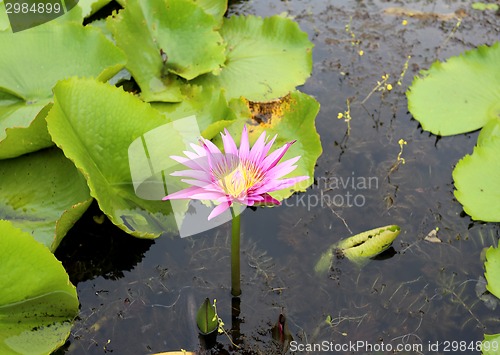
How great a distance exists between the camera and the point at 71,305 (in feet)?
8.01

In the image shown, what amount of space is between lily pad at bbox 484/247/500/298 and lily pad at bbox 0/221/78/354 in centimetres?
192

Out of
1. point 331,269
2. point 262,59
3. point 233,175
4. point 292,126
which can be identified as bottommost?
point 331,269

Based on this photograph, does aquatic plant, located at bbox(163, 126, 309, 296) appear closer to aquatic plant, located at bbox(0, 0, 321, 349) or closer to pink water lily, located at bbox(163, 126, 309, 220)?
pink water lily, located at bbox(163, 126, 309, 220)

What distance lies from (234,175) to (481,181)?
156 cm

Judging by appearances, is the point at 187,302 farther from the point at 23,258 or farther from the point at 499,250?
the point at 499,250

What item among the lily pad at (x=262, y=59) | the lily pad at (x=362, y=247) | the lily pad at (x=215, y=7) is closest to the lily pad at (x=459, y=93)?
the lily pad at (x=262, y=59)

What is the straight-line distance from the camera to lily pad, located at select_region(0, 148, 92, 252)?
8.69ft

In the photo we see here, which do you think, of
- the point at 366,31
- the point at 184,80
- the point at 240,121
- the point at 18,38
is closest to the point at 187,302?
the point at 240,121

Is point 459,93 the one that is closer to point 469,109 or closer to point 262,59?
point 469,109

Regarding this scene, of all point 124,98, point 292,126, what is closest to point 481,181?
point 292,126

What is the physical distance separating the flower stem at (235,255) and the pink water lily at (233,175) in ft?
0.55

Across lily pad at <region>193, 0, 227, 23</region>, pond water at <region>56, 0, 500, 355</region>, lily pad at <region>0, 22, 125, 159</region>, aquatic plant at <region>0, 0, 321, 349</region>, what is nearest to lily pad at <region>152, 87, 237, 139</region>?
aquatic plant at <region>0, 0, 321, 349</region>

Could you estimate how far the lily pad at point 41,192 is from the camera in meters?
2.65

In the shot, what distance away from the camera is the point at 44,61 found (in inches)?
122
